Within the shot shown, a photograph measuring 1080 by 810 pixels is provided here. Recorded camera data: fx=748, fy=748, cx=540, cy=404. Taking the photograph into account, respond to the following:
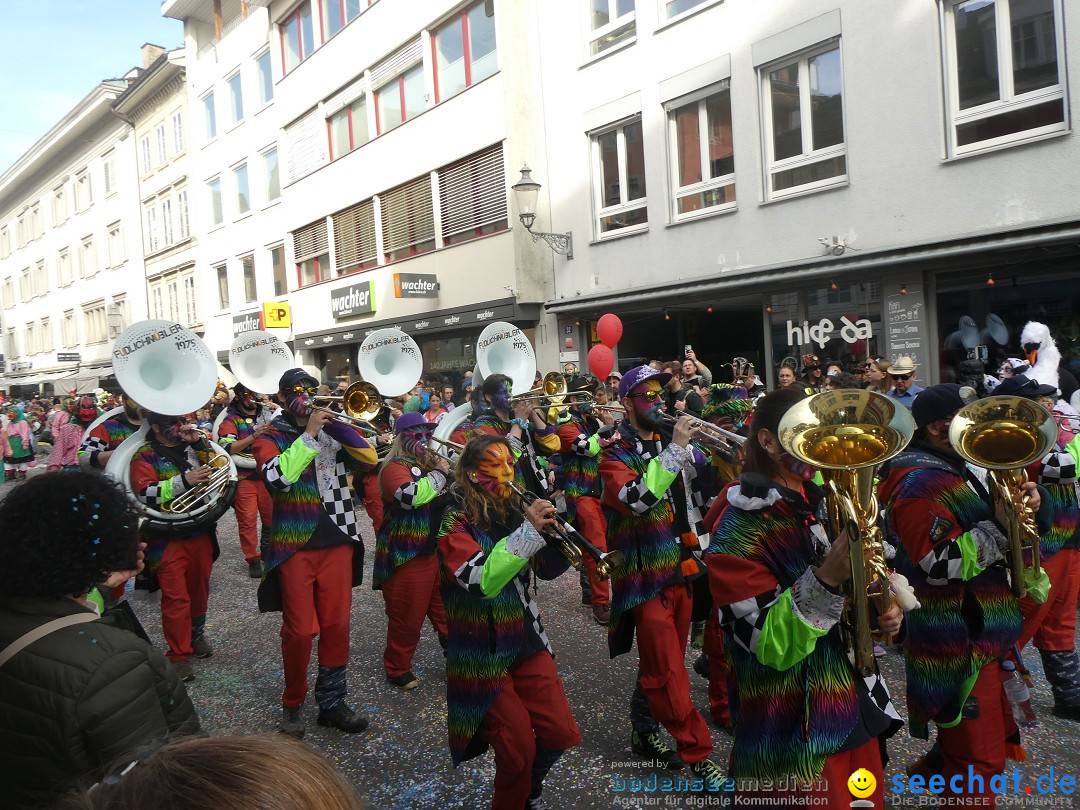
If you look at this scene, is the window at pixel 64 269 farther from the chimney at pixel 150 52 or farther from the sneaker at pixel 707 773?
the sneaker at pixel 707 773

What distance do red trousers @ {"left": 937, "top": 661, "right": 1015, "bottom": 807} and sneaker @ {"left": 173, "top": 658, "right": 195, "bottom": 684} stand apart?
458 cm

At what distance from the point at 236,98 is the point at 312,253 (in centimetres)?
727

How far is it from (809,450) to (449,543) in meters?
1.53

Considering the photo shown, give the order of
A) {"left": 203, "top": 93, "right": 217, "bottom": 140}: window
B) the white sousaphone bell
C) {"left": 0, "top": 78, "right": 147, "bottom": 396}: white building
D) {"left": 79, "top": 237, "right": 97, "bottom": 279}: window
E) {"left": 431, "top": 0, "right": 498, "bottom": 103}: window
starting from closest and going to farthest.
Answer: the white sousaphone bell, {"left": 431, "top": 0, "right": 498, "bottom": 103}: window, {"left": 203, "top": 93, "right": 217, "bottom": 140}: window, {"left": 0, "top": 78, "right": 147, "bottom": 396}: white building, {"left": 79, "top": 237, "right": 97, "bottom": 279}: window

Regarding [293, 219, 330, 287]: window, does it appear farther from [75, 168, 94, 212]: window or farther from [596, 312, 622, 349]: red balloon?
[75, 168, 94, 212]: window

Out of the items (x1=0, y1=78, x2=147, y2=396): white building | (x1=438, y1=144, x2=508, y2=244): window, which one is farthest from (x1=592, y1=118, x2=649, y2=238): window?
(x1=0, y1=78, x2=147, y2=396): white building

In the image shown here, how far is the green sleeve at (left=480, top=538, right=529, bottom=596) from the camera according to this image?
2816mm

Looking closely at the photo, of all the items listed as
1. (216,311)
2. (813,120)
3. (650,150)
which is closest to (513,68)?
(650,150)

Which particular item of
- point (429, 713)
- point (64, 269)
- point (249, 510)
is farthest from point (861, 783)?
point (64, 269)

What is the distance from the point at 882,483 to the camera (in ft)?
11.2

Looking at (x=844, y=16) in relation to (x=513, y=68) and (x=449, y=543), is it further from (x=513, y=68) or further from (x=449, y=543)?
(x=449, y=543)

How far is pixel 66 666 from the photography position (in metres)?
1.71

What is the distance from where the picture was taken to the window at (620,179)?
12398 millimetres

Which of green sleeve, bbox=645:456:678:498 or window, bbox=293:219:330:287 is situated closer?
green sleeve, bbox=645:456:678:498
